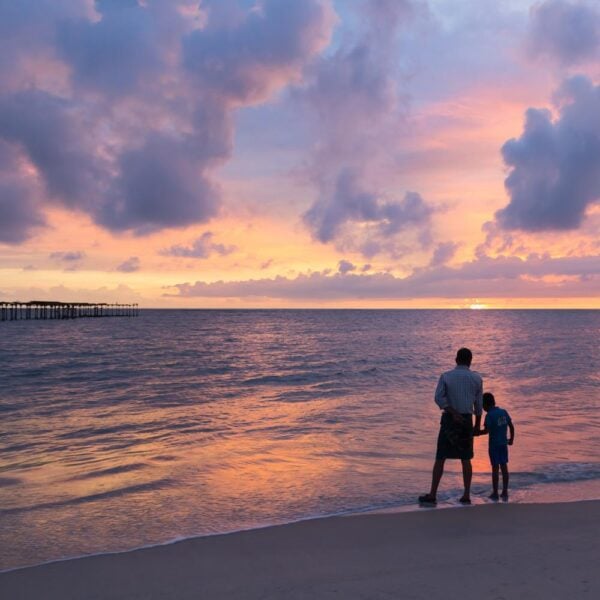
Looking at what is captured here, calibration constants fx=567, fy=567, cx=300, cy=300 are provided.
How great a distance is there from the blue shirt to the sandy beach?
143cm

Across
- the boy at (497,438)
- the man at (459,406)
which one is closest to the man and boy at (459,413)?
the man at (459,406)

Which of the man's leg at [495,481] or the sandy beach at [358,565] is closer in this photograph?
the sandy beach at [358,565]

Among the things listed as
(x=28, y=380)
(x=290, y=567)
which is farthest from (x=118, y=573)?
(x=28, y=380)

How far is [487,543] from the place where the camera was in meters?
6.36

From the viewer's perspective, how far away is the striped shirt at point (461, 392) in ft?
26.2

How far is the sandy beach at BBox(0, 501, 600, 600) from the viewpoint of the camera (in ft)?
16.8

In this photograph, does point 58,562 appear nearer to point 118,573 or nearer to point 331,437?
point 118,573

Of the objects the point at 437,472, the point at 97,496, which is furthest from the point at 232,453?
the point at 437,472

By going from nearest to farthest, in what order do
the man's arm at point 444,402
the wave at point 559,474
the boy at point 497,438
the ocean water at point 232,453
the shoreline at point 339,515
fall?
the shoreline at point 339,515, the ocean water at point 232,453, the man's arm at point 444,402, the boy at point 497,438, the wave at point 559,474

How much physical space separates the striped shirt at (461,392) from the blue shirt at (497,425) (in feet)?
2.54

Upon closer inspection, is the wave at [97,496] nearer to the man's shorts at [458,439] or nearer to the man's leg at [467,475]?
the man's shorts at [458,439]

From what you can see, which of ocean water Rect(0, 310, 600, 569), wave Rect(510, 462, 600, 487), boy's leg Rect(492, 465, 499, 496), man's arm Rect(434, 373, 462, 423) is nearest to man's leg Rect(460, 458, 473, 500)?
ocean water Rect(0, 310, 600, 569)

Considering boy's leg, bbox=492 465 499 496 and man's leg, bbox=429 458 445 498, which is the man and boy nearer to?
man's leg, bbox=429 458 445 498

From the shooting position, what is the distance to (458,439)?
8039mm
